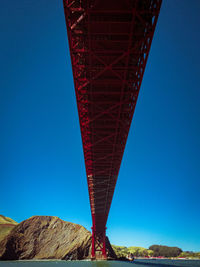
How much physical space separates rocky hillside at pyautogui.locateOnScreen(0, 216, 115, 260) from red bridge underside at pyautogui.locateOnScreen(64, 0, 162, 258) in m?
47.0

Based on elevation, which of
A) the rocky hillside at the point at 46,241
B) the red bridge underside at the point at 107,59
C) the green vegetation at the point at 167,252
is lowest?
the green vegetation at the point at 167,252

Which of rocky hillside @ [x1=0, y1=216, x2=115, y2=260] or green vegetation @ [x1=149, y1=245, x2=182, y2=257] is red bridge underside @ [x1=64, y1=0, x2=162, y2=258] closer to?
rocky hillside @ [x1=0, y1=216, x2=115, y2=260]

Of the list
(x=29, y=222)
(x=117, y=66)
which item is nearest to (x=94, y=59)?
(x=117, y=66)

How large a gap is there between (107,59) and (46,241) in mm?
60089

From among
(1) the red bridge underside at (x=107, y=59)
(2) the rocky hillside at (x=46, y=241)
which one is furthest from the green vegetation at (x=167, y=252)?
(1) the red bridge underside at (x=107, y=59)

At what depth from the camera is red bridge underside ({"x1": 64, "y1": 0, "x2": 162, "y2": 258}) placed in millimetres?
6770

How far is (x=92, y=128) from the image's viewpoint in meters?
12.2

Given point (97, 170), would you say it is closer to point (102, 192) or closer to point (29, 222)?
point (102, 192)

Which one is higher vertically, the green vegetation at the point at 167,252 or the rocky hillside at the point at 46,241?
the rocky hillside at the point at 46,241

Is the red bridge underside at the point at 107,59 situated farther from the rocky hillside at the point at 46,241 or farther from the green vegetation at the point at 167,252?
the green vegetation at the point at 167,252

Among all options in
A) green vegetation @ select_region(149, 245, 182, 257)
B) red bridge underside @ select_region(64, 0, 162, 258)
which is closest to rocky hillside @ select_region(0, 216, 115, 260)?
red bridge underside @ select_region(64, 0, 162, 258)

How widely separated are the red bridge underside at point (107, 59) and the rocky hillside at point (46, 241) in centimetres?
4698

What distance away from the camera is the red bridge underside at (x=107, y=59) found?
677 cm

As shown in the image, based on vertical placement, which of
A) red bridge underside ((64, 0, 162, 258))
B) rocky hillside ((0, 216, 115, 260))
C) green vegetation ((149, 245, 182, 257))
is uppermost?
red bridge underside ((64, 0, 162, 258))
